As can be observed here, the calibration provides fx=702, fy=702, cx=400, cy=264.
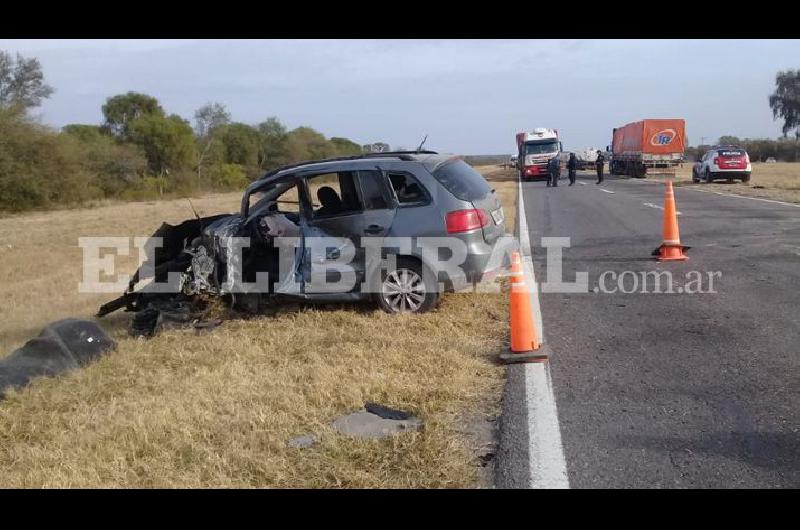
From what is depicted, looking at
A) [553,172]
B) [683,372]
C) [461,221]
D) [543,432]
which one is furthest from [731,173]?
[543,432]

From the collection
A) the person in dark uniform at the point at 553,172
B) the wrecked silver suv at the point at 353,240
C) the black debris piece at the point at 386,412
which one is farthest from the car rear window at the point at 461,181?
the person in dark uniform at the point at 553,172

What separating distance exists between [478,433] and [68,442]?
101 inches

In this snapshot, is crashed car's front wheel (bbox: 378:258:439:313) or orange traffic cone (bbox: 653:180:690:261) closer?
crashed car's front wheel (bbox: 378:258:439:313)

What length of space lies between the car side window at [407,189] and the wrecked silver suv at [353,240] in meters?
0.01

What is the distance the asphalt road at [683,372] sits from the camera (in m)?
3.76

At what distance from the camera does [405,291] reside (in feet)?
23.6

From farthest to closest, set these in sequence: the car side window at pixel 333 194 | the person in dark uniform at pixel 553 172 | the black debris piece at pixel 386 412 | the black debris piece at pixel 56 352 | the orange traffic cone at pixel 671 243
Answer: the person in dark uniform at pixel 553 172, the orange traffic cone at pixel 671 243, the car side window at pixel 333 194, the black debris piece at pixel 56 352, the black debris piece at pixel 386 412

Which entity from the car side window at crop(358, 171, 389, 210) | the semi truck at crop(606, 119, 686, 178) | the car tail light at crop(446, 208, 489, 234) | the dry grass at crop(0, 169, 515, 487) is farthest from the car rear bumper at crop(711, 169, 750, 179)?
the car side window at crop(358, 171, 389, 210)

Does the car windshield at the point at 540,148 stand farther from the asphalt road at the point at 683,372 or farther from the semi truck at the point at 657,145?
the asphalt road at the point at 683,372

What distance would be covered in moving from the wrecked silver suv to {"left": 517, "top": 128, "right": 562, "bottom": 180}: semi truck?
33.6 metres

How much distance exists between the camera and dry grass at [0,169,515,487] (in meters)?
3.87

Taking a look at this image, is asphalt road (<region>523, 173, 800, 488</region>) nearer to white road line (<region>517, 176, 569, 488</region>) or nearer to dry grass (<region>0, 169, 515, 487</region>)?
white road line (<region>517, 176, 569, 488</region>)
